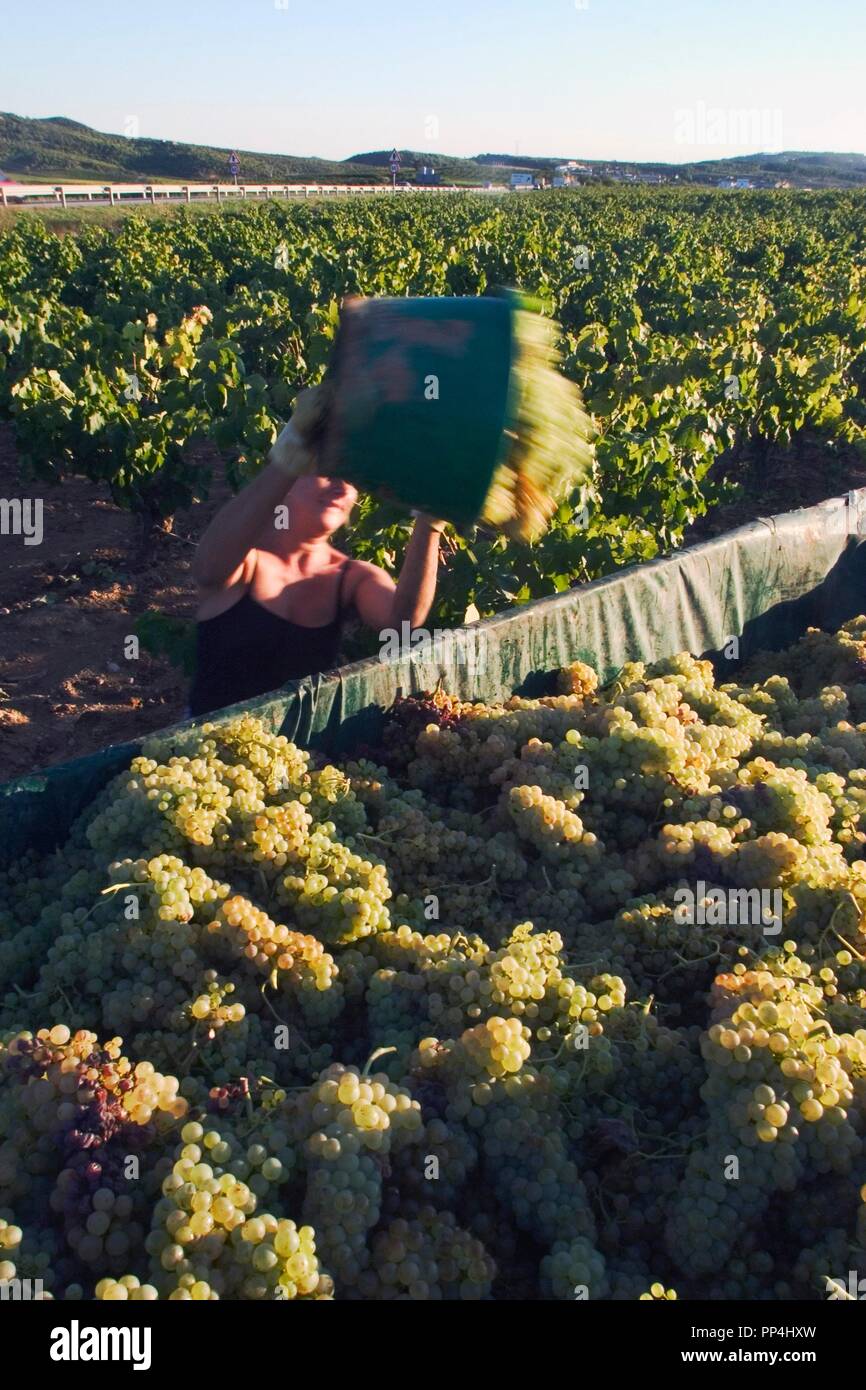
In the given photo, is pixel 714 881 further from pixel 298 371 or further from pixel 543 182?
pixel 543 182

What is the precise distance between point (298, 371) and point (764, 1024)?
28.5ft

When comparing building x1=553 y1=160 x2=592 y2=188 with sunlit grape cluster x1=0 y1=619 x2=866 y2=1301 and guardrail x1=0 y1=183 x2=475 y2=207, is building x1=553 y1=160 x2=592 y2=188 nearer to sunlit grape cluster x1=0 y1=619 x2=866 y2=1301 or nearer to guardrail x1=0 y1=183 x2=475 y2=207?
guardrail x1=0 y1=183 x2=475 y2=207

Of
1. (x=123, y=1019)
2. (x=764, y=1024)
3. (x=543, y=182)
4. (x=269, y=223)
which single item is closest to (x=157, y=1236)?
(x=123, y=1019)

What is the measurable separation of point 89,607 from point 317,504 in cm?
438

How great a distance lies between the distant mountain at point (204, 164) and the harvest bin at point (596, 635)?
281ft

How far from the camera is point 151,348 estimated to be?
978cm

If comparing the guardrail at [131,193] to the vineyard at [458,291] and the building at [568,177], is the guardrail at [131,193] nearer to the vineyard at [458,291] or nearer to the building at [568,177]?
the vineyard at [458,291]

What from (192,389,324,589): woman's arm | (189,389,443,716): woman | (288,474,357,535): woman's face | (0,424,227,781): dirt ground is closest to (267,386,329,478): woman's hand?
(192,389,324,589): woman's arm

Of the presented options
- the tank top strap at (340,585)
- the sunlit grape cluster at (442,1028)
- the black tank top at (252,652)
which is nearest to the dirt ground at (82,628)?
the black tank top at (252,652)

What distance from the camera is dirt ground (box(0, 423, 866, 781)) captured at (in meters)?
6.06

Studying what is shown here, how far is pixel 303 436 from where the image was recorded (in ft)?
9.50

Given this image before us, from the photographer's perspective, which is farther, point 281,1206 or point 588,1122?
point 588,1122

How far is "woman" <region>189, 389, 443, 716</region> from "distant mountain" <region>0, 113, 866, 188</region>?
284 feet
